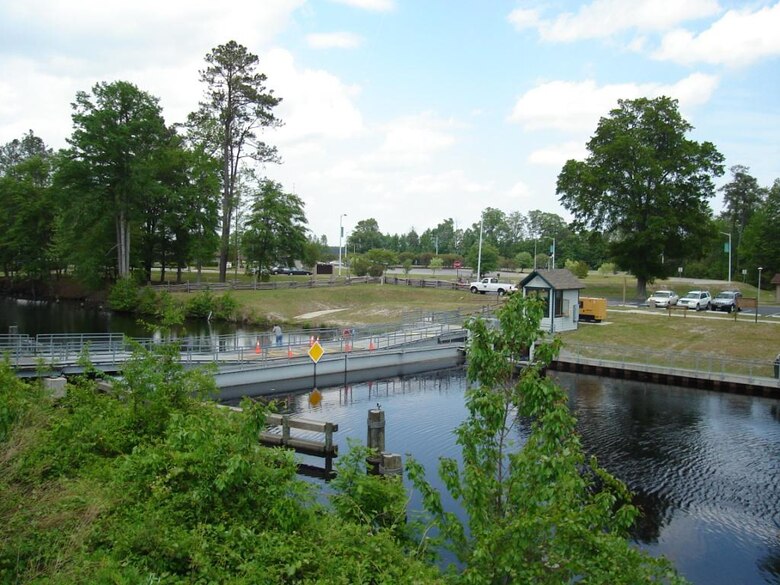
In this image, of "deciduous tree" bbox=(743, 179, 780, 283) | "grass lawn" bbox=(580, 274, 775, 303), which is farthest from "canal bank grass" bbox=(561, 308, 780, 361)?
"deciduous tree" bbox=(743, 179, 780, 283)

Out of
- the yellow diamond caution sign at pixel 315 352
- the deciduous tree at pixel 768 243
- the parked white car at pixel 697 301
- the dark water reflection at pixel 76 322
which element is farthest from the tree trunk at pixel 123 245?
the deciduous tree at pixel 768 243

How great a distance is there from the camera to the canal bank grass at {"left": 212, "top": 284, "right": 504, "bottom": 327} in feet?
194

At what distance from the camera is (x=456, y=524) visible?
9859 millimetres

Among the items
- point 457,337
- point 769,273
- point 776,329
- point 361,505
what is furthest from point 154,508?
point 769,273

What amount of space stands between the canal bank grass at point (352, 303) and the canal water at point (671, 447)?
21.1 m

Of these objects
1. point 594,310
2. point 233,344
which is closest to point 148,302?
point 233,344

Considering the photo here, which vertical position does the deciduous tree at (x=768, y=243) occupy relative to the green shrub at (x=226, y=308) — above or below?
A: above

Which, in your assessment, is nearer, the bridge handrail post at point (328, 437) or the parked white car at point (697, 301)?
the bridge handrail post at point (328, 437)

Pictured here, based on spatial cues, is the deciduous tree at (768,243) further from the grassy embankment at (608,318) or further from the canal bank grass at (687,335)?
the canal bank grass at (687,335)

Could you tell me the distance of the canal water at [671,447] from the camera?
16375 mm

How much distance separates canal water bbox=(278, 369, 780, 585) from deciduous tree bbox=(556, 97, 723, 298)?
96.1 feet

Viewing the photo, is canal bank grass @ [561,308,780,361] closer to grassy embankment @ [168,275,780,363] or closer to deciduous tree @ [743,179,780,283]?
grassy embankment @ [168,275,780,363]

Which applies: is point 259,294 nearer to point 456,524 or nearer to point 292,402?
point 292,402

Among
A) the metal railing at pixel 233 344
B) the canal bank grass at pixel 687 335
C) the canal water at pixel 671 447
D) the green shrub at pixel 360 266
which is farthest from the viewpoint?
the green shrub at pixel 360 266
